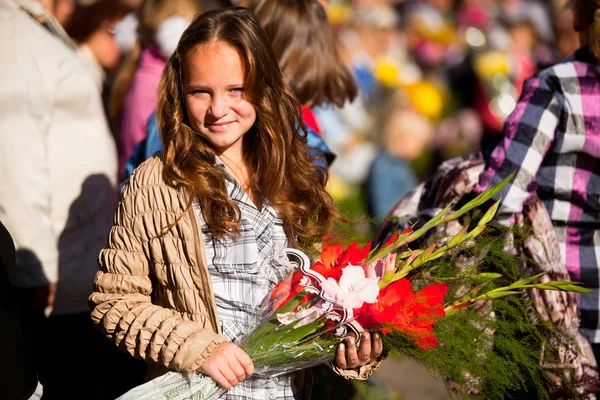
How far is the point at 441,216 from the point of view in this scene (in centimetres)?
247

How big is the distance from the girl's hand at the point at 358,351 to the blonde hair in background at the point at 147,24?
2.32 metres

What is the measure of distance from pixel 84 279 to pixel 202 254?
1.12m

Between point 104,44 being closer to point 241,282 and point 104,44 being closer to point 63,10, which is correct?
point 63,10

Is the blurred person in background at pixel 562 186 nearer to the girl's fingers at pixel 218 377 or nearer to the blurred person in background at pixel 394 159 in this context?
the girl's fingers at pixel 218 377

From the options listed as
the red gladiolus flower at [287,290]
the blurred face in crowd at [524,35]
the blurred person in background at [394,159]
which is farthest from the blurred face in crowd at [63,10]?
the blurred face in crowd at [524,35]

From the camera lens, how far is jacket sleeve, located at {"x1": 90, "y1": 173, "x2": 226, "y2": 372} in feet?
7.31

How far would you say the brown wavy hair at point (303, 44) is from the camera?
3.48m

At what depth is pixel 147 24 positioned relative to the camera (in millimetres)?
4391

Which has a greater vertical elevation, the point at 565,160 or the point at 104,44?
the point at 104,44

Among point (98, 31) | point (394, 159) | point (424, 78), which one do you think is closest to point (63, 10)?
point (98, 31)

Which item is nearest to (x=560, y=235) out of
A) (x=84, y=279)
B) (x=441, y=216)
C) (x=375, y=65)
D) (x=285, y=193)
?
(x=441, y=216)

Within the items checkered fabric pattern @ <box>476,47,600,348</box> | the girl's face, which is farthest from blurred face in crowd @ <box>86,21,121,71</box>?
checkered fabric pattern @ <box>476,47,600,348</box>

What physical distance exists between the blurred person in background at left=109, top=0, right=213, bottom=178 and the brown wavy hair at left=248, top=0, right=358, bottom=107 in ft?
2.32

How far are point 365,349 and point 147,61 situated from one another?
8.40 ft
